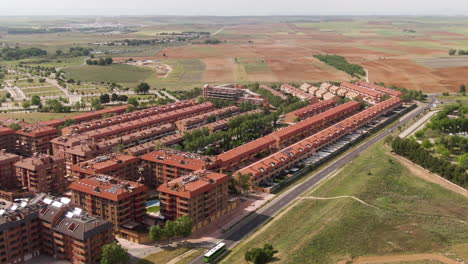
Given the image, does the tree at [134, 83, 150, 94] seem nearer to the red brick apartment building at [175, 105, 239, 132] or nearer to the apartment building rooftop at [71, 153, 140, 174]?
the red brick apartment building at [175, 105, 239, 132]

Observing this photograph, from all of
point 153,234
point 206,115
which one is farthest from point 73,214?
point 206,115

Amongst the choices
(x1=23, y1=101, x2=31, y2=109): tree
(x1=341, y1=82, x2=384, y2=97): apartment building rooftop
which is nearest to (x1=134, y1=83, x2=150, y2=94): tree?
(x1=23, y1=101, x2=31, y2=109): tree

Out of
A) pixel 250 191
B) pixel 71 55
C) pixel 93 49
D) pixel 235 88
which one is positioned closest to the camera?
pixel 250 191

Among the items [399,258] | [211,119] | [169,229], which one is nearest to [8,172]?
[169,229]

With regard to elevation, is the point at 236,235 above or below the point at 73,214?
below

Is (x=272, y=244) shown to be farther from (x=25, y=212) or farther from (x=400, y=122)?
(x=400, y=122)

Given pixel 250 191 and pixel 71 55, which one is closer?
pixel 250 191

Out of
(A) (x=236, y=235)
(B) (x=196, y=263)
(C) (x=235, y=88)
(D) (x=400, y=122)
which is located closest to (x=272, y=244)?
(A) (x=236, y=235)

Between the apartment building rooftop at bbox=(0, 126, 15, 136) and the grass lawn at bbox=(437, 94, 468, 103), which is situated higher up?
the apartment building rooftop at bbox=(0, 126, 15, 136)

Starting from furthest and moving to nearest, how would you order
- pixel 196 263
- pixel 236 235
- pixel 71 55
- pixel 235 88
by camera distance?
1. pixel 71 55
2. pixel 235 88
3. pixel 236 235
4. pixel 196 263
